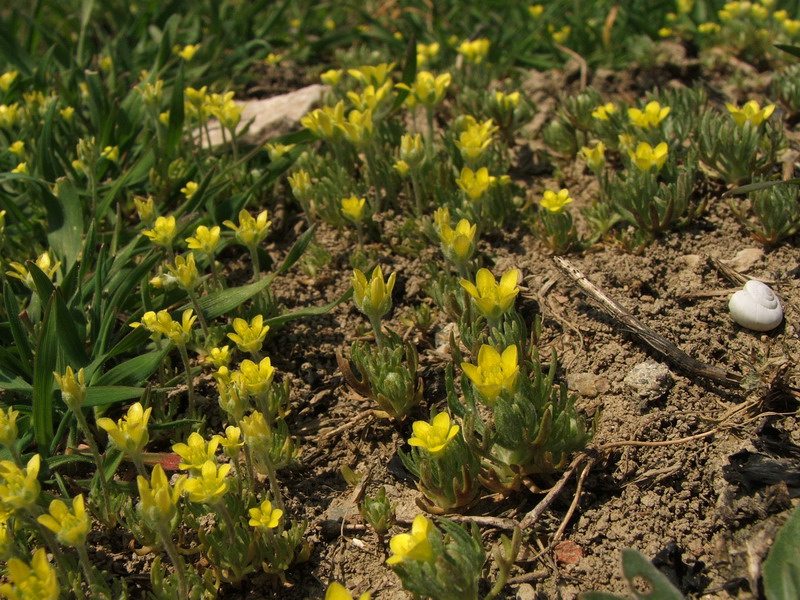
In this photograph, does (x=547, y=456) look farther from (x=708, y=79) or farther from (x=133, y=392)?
(x=708, y=79)

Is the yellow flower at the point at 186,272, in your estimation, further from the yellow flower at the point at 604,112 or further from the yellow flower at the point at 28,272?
the yellow flower at the point at 604,112

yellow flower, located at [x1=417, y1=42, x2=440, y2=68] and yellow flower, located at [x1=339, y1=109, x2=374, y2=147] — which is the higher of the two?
yellow flower, located at [x1=339, y1=109, x2=374, y2=147]

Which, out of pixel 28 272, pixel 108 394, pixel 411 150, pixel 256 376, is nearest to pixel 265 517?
pixel 256 376

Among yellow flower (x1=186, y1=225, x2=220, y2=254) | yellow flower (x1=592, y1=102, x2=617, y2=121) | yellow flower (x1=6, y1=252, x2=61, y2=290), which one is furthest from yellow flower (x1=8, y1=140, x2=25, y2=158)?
yellow flower (x1=592, y1=102, x2=617, y2=121)

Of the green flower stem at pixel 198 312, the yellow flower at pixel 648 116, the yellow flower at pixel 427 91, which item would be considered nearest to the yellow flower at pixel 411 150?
the yellow flower at pixel 427 91

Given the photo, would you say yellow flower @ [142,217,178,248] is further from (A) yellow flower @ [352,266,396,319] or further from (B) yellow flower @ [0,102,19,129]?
(B) yellow flower @ [0,102,19,129]

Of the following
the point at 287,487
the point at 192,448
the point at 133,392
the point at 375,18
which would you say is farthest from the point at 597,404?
the point at 375,18
